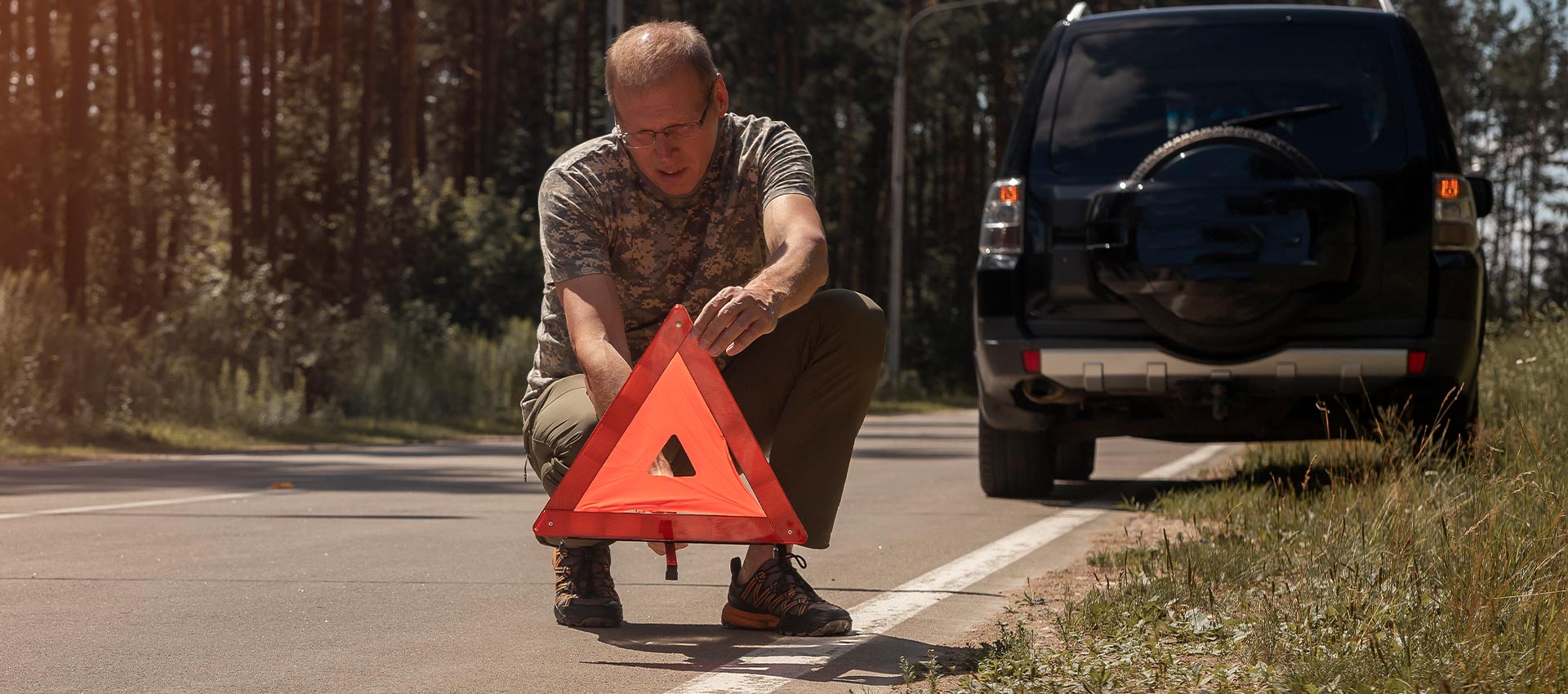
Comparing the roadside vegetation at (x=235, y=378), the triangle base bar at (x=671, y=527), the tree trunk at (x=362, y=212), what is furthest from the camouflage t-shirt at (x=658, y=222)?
the tree trunk at (x=362, y=212)

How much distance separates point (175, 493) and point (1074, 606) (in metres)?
6.48

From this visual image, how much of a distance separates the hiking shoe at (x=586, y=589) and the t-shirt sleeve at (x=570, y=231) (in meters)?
0.78

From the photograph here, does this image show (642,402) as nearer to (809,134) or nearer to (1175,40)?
(1175,40)

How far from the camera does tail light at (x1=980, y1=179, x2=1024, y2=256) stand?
8742mm

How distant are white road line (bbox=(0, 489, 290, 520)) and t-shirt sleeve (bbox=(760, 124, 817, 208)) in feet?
15.9

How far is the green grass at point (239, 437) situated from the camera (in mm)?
15633

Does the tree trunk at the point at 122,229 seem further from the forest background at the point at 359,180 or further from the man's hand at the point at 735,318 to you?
the man's hand at the point at 735,318

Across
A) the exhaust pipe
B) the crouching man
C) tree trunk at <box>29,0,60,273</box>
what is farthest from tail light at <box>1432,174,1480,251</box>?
tree trunk at <box>29,0,60,273</box>

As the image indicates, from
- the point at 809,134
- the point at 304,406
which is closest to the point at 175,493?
the point at 304,406

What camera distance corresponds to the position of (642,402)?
4.67 metres

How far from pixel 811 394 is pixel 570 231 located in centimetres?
79

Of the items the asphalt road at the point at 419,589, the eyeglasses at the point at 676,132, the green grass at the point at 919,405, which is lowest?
the green grass at the point at 919,405

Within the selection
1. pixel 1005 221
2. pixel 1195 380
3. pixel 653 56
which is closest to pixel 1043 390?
pixel 1195 380

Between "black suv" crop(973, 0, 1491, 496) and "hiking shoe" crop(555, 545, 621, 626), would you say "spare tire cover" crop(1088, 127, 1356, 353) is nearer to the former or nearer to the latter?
"black suv" crop(973, 0, 1491, 496)
